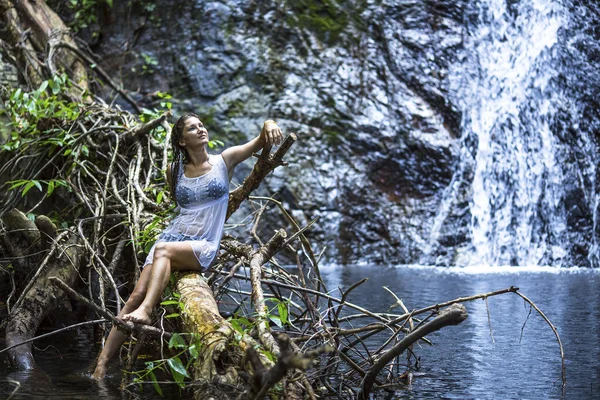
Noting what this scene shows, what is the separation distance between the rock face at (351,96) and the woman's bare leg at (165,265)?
21.7ft

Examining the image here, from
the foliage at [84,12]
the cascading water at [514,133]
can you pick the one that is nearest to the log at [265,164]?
the cascading water at [514,133]

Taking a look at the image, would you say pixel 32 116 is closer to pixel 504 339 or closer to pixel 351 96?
pixel 504 339

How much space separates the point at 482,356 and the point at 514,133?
8108 millimetres

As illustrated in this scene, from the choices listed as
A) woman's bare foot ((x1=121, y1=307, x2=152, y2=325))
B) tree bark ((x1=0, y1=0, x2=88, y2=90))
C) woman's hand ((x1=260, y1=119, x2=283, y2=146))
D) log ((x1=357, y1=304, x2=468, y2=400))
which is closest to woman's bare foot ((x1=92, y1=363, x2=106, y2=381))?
woman's bare foot ((x1=121, y1=307, x2=152, y2=325))

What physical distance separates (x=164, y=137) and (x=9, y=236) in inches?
53.8

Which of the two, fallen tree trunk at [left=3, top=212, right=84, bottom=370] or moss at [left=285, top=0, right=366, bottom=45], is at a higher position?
moss at [left=285, top=0, right=366, bottom=45]

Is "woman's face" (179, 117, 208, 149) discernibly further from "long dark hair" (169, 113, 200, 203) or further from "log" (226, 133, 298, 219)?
"log" (226, 133, 298, 219)

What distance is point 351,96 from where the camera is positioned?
37.0 feet

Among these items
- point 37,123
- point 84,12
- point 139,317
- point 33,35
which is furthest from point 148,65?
point 139,317

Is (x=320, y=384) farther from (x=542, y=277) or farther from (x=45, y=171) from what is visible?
(x=542, y=277)

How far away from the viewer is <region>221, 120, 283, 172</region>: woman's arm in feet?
11.3

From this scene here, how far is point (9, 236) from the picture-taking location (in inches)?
190

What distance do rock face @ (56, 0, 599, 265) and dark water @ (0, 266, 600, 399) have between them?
11.3 feet

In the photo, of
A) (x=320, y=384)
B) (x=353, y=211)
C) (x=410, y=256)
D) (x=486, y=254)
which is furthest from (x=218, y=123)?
(x=320, y=384)
